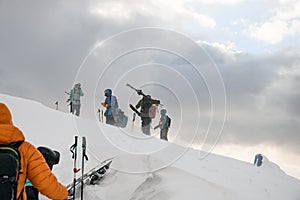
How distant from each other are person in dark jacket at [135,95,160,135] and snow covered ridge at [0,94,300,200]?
2.14 meters

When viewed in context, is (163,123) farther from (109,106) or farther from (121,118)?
(121,118)

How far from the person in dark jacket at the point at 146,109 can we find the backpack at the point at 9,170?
1235cm

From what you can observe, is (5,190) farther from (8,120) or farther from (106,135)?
(106,135)

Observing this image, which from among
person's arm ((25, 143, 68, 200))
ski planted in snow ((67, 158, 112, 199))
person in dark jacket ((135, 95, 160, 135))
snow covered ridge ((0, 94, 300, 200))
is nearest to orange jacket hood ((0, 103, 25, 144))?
person's arm ((25, 143, 68, 200))

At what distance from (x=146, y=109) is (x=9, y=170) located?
12435mm

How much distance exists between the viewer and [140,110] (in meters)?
16.0

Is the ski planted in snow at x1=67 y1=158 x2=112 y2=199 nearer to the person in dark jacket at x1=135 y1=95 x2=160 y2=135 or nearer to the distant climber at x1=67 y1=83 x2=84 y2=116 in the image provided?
the person in dark jacket at x1=135 y1=95 x2=160 y2=135

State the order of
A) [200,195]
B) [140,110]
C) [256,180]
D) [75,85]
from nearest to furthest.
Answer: [200,195] → [256,180] → [140,110] → [75,85]

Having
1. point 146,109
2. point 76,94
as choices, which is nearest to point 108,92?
point 146,109

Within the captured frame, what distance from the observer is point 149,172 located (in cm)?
923

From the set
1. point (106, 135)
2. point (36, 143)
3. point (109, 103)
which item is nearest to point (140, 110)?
point (109, 103)

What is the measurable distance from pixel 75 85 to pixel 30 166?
15340mm

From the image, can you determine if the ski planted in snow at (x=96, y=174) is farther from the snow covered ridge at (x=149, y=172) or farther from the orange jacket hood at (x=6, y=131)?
the orange jacket hood at (x=6, y=131)

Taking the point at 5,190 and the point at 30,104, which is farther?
the point at 30,104
